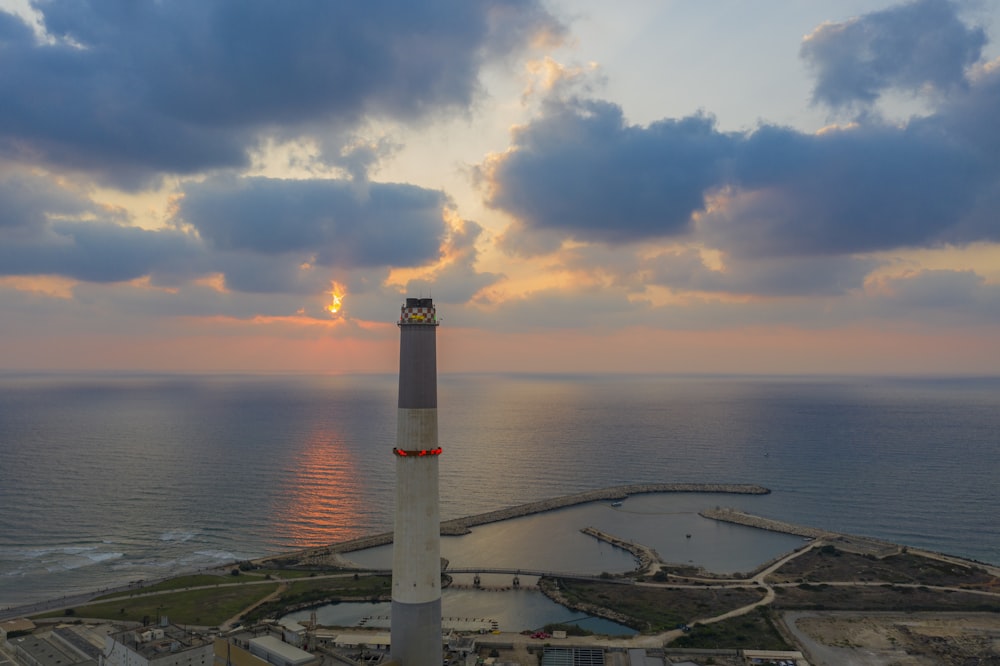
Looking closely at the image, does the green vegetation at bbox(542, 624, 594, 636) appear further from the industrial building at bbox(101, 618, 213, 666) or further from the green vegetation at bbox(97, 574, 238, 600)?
the green vegetation at bbox(97, 574, 238, 600)

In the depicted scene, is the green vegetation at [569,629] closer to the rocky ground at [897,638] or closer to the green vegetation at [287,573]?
the rocky ground at [897,638]

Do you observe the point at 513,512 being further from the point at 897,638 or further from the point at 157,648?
the point at 157,648

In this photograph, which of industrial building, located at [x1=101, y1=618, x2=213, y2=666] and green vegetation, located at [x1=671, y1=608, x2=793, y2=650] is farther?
green vegetation, located at [x1=671, y1=608, x2=793, y2=650]

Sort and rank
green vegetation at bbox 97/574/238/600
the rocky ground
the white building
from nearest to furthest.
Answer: the white building, the rocky ground, green vegetation at bbox 97/574/238/600

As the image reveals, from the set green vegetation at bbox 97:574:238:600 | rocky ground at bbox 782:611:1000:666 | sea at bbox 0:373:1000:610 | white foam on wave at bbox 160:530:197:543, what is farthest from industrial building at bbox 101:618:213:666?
white foam on wave at bbox 160:530:197:543

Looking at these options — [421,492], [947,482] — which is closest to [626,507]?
[947,482]

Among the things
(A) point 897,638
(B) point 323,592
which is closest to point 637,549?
(A) point 897,638

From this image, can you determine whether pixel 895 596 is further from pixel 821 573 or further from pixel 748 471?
pixel 748 471
